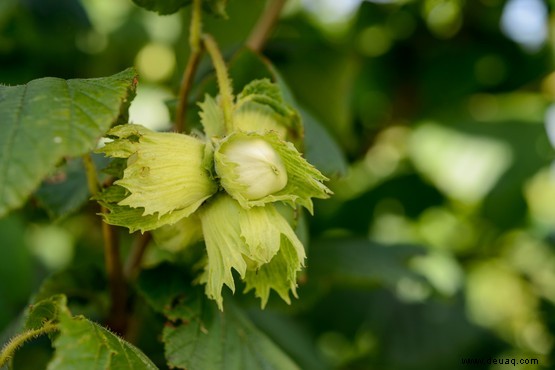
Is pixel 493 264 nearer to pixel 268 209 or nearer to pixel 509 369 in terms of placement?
pixel 509 369

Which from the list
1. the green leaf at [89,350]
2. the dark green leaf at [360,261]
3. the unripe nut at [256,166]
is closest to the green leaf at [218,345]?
the green leaf at [89,350]

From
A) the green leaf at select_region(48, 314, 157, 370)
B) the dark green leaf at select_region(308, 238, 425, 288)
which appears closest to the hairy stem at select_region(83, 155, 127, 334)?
the green leaf at select_region(48, 314, 157, 370)

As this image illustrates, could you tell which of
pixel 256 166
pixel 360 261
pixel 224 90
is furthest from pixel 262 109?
pixel 360 261

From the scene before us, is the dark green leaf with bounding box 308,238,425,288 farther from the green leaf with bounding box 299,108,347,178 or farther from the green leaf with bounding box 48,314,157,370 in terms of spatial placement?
the green leaf with bounding box 48,314,157,370

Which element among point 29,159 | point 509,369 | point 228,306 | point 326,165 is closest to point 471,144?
point 509,369

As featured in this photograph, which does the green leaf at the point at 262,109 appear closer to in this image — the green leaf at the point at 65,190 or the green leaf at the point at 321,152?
the green leaf at the point at 321,152

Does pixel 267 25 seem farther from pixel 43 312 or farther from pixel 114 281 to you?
pixel 43 312
